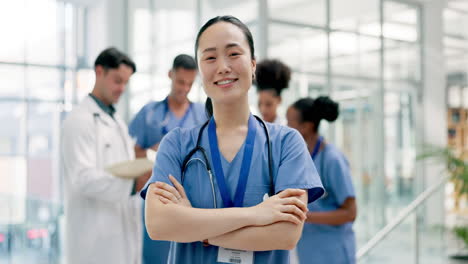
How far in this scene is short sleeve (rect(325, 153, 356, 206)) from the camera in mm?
2424

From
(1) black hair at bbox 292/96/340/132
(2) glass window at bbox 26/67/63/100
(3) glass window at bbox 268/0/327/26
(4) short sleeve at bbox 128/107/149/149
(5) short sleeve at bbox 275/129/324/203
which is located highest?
(3) glass window at bbox 268/0/327/26

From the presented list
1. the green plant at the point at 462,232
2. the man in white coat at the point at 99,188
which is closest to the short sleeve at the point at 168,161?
the man in white coat at the point at 99,188

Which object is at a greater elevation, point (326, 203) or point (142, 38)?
point (142, 38)

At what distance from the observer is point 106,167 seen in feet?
7.68

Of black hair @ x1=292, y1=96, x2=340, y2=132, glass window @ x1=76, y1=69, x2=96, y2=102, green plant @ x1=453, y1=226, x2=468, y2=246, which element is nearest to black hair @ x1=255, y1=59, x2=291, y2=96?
black hair @ x1=292, y1=96, x2=340, y2=132

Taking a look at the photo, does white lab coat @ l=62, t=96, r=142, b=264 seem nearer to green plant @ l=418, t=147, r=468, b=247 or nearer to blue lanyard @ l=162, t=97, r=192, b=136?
blue lanyard @ l=162, t=97, r=192, b=136

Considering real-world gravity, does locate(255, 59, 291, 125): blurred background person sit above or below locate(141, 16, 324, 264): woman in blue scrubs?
above

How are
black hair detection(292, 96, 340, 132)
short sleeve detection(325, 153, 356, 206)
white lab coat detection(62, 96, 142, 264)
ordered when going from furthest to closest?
black hair detection(292, 96, 340, 132), short sleeve detection(325, 153, 356, 206), white lab coat detection(62, 96, 142, 264)

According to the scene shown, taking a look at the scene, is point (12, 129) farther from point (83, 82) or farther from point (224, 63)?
point (224, 63)

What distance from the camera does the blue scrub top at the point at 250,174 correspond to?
129 cm

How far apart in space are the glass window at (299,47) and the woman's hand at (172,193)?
467cm

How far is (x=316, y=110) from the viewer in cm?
258

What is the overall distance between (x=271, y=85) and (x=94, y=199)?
1.17m

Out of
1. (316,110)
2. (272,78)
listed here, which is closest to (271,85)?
(272,78)
